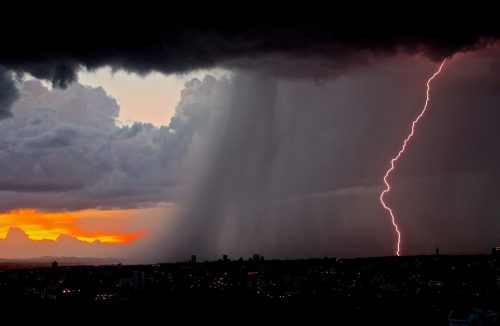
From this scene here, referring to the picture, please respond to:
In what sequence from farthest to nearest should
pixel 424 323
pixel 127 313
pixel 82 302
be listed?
1. pixel 82 302
2. pixel 127 313
3. pixel 424 323

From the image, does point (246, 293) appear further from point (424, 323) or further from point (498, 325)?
point (498, 325)

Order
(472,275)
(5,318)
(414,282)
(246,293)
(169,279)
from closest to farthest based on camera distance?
(5,318)
(246,293)
(414,282)
(472,275)
(169,279)

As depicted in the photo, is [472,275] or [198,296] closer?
[198,296]

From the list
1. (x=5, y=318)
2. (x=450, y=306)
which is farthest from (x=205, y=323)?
(x=450, y=306)

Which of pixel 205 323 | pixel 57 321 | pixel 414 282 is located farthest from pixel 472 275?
pixel 57 321

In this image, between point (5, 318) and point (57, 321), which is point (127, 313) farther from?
point (5, 318)

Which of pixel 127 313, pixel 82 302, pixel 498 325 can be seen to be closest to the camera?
pixel 498 325

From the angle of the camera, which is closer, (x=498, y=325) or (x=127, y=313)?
(x=498, y=325)

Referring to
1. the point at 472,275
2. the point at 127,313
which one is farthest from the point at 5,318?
the point at 472,275

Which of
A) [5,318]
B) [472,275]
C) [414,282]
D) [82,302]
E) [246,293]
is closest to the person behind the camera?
[5,318]
